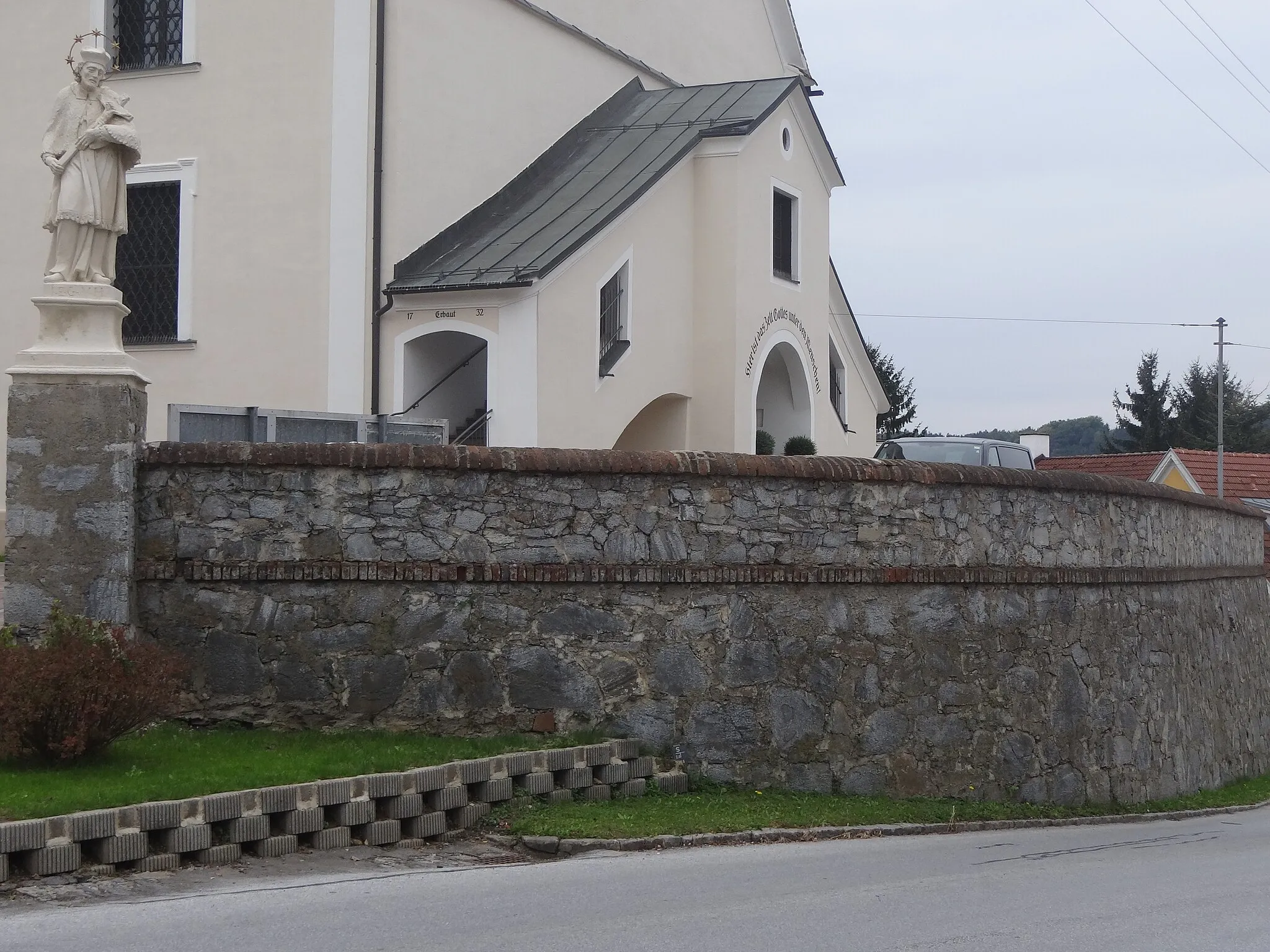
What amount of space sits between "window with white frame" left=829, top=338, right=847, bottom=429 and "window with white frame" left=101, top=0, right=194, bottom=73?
41.2 ft

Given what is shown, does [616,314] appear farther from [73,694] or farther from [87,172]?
[73,694]

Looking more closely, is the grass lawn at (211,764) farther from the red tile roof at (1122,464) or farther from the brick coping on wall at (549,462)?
the red tile roof at (1122,464)

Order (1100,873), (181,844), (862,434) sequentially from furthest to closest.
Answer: (862,434), (1100,873), (181,844)

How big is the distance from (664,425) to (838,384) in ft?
21.3

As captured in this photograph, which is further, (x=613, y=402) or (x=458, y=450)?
(x=613, y=402)

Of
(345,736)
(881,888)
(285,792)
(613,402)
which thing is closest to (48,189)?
(613,402)

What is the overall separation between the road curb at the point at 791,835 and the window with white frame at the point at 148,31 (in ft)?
45.0

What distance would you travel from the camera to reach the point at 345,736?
1152cm

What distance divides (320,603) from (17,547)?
2.27 metres

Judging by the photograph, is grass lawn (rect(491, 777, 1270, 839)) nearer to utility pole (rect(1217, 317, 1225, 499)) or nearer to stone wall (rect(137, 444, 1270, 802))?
stone wall (rect(137, 444, 1270, 802))

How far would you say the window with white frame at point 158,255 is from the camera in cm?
1984

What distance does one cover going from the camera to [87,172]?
11766 mm

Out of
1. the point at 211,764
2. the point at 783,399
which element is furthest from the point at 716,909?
the point at 783,399

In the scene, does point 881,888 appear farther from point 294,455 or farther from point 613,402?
point 613,402
